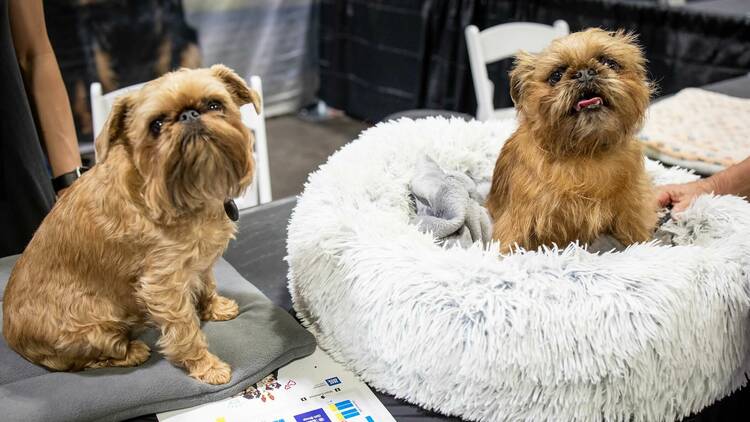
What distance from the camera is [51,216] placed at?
3.96 feet

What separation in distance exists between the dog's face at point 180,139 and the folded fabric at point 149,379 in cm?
30

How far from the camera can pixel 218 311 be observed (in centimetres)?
137

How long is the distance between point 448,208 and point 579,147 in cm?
35

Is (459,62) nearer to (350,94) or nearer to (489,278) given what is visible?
(350,94)

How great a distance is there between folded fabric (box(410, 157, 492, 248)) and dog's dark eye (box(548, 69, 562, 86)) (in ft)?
1.20

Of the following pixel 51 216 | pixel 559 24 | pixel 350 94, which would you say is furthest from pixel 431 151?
pixel 350 94

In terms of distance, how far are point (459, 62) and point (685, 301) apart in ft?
9.64

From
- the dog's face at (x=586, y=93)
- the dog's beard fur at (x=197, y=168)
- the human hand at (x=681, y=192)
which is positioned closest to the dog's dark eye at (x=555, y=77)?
the dog's face at (x=586, y=93)

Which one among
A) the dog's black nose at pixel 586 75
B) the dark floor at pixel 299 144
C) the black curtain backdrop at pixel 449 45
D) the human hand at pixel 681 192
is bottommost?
the dark floor at pixel 299 144

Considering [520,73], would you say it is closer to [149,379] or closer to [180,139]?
[180,139]

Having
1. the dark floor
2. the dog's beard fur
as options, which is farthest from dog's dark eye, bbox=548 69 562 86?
the dark floor

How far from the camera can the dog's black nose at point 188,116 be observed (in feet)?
3.47

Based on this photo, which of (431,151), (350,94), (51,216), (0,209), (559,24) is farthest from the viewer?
(350,94)

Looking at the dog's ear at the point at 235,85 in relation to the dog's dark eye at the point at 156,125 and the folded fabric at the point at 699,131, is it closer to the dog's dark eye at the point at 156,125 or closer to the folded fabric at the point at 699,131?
the dog's dark eye at the point at 156,125
